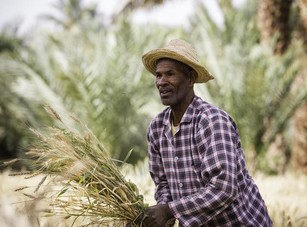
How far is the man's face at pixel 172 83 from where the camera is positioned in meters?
2.36

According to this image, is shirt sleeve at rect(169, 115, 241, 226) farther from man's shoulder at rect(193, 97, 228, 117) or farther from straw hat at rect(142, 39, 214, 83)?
straw hat at rect(142, 39, 214, 83)

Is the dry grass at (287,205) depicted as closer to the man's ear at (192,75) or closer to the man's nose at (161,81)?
the man's ear at (192,75)

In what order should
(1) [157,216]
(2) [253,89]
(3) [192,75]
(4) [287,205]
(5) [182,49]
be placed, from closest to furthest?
(1) [157,216]
(5) [182,49]
(3) [192,75]
(4) [287,205]
(2) [253,89]

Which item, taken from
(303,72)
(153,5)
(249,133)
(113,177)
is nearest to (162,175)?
(113,177)

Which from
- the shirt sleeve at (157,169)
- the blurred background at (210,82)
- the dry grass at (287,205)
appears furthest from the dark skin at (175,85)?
the blurred background at (210,82)

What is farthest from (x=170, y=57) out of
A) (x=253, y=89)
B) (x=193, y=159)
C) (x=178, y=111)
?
(x=253, y=89)

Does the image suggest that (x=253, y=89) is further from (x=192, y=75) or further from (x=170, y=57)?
(x=170, y=57)

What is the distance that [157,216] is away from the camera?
2109mm

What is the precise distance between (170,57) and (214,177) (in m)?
0.72

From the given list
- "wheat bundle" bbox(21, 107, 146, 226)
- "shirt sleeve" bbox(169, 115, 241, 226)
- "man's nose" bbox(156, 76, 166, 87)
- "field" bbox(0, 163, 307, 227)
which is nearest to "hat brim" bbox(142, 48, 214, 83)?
"man's nose" bbox(156, 76, 166, 87)

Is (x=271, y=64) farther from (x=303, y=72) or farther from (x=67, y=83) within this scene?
(x=67, y=83)

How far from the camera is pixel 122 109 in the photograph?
7.82 meters

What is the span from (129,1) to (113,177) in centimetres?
773

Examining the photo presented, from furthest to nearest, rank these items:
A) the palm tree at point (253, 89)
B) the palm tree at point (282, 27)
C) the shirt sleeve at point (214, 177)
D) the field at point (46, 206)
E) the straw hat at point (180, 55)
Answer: the palm tree at point (282, 27) < the palm tree at point (253, 89) < the straw hat at point (180, 55) < the shirt sleeve at point (214, 177) < the field at point (46, 206)
